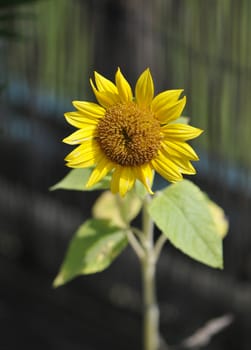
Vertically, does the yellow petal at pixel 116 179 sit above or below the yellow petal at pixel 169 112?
below

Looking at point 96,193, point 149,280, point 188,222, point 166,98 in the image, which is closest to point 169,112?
point 166,98

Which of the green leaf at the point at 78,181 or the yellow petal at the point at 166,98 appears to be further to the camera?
the green leaf at the point at 78,181

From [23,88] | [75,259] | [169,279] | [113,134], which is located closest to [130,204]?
[75,259]

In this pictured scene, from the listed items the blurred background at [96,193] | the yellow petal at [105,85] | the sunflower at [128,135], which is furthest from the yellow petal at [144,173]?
the blurred background at [96,193]

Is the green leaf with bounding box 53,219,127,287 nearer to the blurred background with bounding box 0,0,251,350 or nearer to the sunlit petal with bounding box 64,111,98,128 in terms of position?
the sunlit petal with bounding box 64,111,98,128

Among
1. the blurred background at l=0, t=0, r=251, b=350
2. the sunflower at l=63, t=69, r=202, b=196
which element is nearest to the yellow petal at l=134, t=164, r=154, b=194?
the sunflower at l=63, t=69, r=202, b=196

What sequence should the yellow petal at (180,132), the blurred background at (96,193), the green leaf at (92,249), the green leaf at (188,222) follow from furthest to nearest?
the blurred background at (96,193), the green leaf at (92,249), the green leaf at (188,222), the yellow petal at (180,132)

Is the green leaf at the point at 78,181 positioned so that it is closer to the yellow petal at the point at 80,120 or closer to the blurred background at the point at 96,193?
the yellow petal at the point at 80,120

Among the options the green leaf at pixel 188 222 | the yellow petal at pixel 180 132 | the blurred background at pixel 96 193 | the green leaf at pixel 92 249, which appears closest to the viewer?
the yellow petal at pixel 180 132
